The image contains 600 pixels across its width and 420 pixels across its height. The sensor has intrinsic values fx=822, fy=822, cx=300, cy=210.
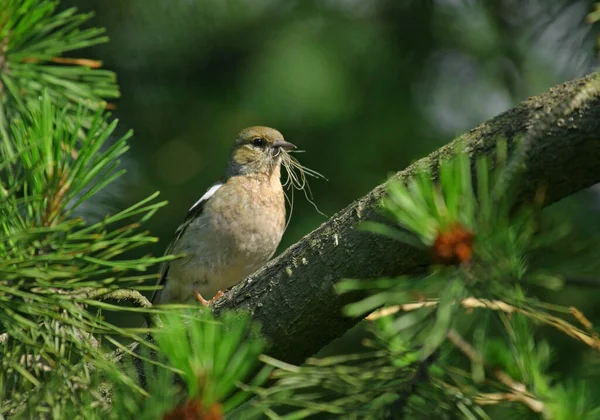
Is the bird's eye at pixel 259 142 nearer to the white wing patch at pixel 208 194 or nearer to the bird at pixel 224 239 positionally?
the bird at pixel 224 239

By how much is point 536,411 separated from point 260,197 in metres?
3.46

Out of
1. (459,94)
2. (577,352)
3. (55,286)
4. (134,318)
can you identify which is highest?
(55,286)

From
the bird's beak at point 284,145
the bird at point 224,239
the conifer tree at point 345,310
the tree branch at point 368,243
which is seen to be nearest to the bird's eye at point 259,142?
the bird's beak at point 284,145

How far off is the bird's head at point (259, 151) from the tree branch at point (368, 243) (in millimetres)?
2642

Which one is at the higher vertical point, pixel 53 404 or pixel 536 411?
pixel 53 404

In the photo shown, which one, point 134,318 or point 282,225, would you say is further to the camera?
point 134,318

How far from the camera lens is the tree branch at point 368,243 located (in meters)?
2.51

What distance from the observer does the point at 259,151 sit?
618 cm

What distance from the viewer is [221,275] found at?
5.62 meters

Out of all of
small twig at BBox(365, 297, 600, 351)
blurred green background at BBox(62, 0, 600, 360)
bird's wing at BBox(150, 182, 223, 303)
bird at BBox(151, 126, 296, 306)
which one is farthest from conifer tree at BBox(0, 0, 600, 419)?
blurred green background at BBox(62, 0, 600, 360)

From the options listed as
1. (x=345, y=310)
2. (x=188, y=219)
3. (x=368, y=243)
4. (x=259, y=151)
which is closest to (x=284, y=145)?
(x=259, y=151)

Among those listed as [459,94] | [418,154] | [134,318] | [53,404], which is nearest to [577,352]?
[418,154]

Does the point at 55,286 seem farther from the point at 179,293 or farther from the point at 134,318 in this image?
the point at 134,318

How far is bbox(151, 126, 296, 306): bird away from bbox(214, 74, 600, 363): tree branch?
1.98 m
